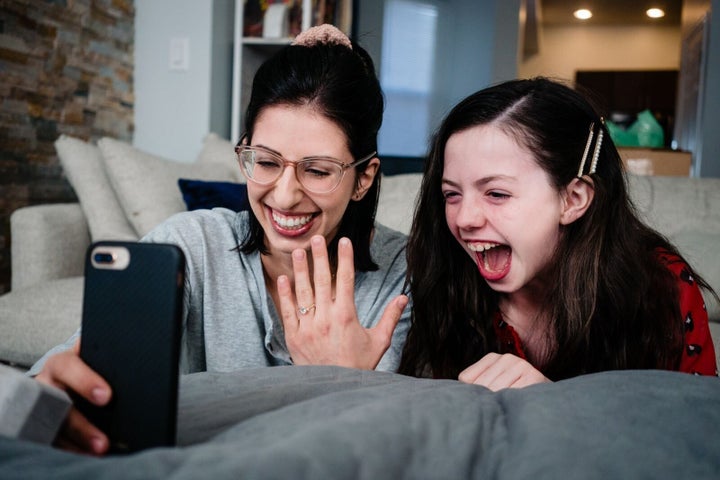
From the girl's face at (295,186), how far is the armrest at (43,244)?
1.07 metres

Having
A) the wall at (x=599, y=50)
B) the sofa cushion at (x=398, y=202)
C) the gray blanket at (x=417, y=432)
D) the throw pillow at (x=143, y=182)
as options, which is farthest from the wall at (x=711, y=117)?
the wall at (x=599, y=50)

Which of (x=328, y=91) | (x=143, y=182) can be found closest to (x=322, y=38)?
(x=328, y=91)

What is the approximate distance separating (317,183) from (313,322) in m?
0.28

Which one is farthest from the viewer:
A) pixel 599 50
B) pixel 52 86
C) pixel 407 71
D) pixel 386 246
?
pixel 599 50

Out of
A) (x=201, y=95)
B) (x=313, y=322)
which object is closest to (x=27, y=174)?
(x=201, y=95)

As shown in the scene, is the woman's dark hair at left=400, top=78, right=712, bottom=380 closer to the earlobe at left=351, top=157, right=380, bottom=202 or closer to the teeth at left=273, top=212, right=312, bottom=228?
the earlobe at left=351, top=157, right=380, bottom=202

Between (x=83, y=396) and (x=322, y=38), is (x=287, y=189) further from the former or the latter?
(x=83, y=396)

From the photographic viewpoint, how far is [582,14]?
8406 millimetres

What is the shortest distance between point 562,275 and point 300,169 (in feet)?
1.60

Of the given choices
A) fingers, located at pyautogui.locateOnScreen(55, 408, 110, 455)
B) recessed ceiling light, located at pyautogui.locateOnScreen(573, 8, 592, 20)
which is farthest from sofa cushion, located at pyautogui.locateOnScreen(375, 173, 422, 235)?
recessed ceiling light, located at pyautogui.locateOnScreen(573, 8, 592, 20)

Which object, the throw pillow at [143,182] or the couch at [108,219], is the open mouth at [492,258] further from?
the throw pillow at [143,182]

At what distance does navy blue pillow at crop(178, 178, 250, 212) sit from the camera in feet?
6.31

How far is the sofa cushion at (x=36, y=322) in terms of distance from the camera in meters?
1.74

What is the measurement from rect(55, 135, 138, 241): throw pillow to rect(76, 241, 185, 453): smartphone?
1.61m
